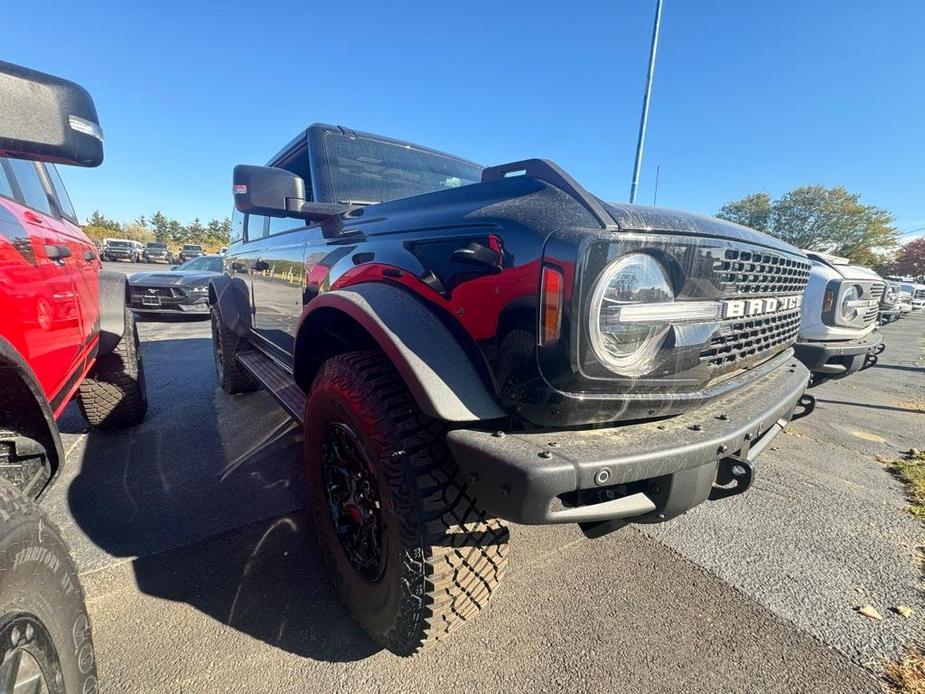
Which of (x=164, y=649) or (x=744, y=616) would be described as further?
(x=744, y=616)

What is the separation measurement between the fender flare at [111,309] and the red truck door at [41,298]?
2.21ft

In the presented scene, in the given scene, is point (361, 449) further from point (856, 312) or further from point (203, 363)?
point (203, 363)

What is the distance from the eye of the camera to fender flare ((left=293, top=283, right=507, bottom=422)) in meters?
1.21

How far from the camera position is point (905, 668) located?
1.58m

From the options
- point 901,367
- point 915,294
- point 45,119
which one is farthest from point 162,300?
point 915,294

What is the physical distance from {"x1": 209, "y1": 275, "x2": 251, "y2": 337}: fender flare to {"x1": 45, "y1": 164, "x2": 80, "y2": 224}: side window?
122 centimetres

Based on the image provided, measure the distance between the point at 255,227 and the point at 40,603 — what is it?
12.2 feet

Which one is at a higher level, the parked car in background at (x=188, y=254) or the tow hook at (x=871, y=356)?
the parked car in background at (x=188, y=254)

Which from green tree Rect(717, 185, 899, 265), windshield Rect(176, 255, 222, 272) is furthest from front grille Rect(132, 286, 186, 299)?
green tree Rect(717, 185, 899, 265)

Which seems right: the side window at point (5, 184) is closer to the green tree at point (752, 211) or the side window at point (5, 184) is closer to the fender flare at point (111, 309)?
the fender flare at point (111, 309)

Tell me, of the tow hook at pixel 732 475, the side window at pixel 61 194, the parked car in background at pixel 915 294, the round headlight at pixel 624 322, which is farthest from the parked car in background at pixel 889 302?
the parked car in background at pixel 915 294

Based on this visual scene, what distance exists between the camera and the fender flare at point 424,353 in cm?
121

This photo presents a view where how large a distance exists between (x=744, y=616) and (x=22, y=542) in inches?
93.7

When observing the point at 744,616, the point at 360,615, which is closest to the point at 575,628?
the point at 744,616
